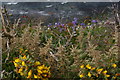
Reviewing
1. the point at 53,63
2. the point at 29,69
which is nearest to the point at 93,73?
the point at 53,63

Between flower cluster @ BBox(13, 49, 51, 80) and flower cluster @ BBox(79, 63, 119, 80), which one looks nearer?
flower cluster @ BBox(13, 49, 51, 80)

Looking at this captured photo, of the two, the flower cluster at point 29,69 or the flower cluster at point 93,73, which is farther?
the flower cluster at point 93,73

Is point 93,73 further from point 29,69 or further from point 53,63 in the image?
point 29,69

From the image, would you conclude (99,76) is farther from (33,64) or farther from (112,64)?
(33,64)

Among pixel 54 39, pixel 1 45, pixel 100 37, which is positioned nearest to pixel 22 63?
pixel 1 45

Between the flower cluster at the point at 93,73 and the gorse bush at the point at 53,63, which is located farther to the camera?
the flower cluster at the point at 93,73

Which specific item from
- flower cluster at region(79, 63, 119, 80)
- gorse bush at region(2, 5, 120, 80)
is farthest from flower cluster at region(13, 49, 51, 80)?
flower cluster at region(79, 63, 119, 80)

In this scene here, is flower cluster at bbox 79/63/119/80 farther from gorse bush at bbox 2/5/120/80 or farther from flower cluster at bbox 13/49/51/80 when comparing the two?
flower cluster at bbox 13/49/51/80

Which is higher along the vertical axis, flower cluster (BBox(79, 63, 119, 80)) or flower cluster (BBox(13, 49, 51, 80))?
flower cluster (BBox(13, 49, 51, 80))

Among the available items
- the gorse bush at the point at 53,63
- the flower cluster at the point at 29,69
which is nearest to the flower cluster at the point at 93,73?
the gorse bush at the point at 53,63

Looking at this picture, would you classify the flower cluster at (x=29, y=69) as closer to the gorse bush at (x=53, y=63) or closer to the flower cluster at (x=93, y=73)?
the gorse bush at (x=53, y=63)

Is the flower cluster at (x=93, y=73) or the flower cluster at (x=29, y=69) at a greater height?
the flower cluster at (x=29, y=69)
